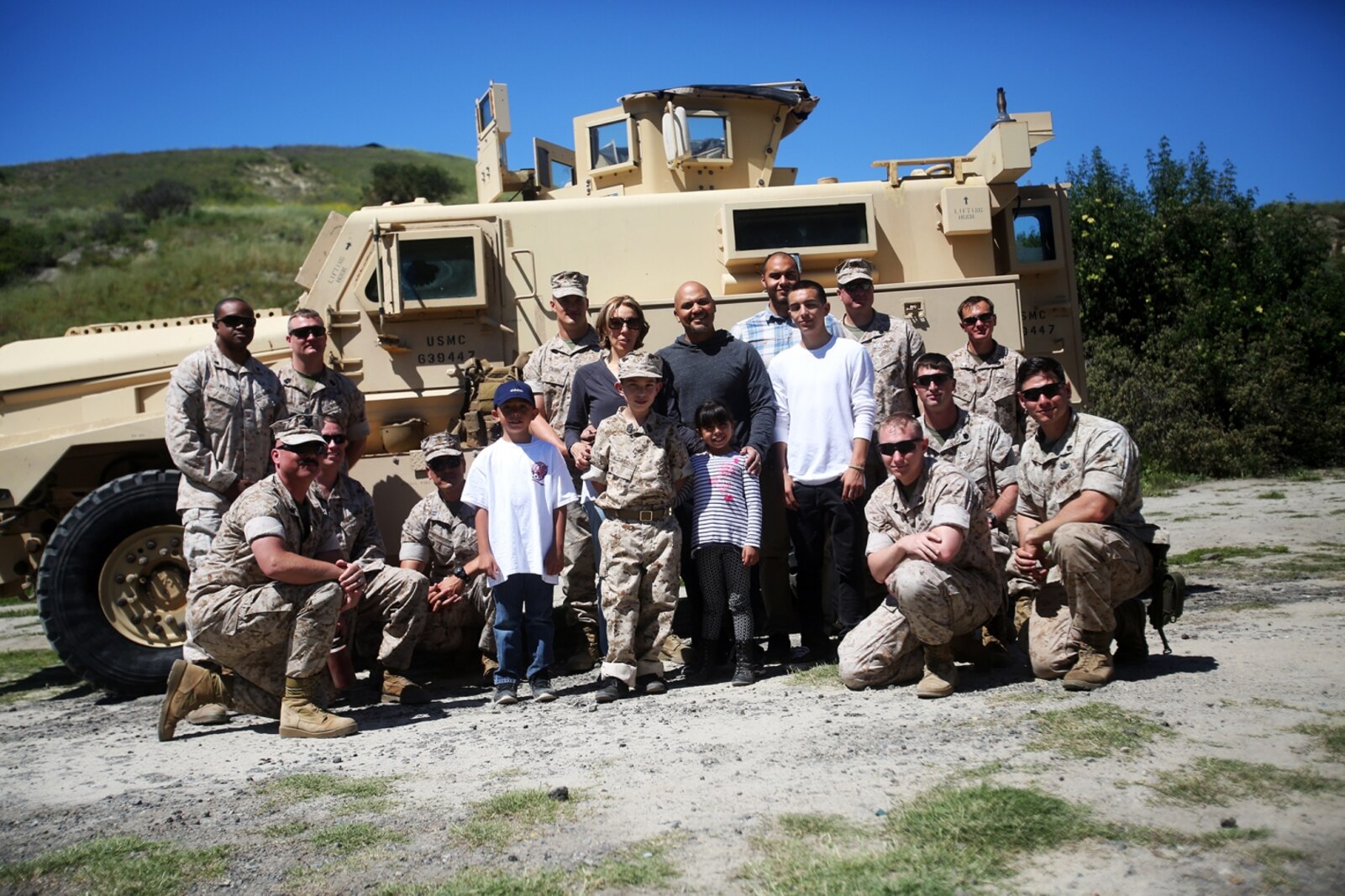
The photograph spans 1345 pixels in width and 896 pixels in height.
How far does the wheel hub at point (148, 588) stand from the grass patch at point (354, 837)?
10.7 feet

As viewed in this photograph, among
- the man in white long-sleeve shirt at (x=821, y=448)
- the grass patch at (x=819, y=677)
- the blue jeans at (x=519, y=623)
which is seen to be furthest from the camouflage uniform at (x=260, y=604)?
the man in white long-sleeve shirt at (x=821, y=448)

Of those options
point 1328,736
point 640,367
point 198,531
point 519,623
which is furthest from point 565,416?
point 1328,736

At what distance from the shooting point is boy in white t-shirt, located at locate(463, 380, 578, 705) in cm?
557

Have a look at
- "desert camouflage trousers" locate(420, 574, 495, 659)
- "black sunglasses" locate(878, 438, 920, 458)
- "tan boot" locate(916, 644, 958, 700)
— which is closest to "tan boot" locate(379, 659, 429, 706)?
"desert camouflage trousers" locate(420, 574, 495, 659)

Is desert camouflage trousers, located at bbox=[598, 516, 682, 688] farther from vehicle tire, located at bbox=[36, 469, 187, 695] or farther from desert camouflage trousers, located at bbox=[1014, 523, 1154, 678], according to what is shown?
vehicle tire, located at bbox=[36, 469, 187, 695]

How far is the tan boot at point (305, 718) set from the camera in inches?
199

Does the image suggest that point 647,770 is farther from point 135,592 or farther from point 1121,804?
point 135,592

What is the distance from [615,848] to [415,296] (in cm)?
444

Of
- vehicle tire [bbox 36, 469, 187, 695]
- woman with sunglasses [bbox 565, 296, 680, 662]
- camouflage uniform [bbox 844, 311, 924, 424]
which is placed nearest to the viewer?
woman with sunglasses [bbox 565, 296, 680, 662]

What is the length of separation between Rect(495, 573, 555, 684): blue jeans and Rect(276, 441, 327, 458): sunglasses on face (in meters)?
1.01

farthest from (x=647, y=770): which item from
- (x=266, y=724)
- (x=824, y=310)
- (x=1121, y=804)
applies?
(x=824, y=310)

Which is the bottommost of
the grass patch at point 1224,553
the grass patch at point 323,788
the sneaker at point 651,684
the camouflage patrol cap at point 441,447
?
the grass patch at point 1224,553

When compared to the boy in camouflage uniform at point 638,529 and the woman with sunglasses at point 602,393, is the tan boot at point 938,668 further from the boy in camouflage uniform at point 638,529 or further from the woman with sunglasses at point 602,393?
the woman with sunglasses at point 602,393

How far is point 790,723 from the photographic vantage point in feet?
15.1
